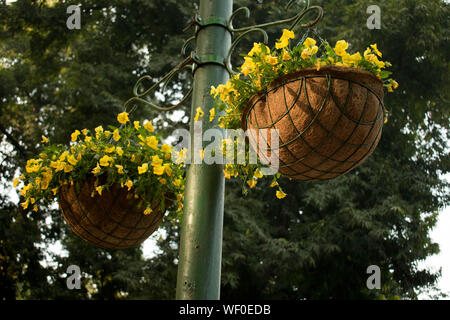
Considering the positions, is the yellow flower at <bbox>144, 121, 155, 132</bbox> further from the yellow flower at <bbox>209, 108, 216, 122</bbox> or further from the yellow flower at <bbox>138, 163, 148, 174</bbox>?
the yellow flower at <bbox>209, 108, 216, 122</bbox>

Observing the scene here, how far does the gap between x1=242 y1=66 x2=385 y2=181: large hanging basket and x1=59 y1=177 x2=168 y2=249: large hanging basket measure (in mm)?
661

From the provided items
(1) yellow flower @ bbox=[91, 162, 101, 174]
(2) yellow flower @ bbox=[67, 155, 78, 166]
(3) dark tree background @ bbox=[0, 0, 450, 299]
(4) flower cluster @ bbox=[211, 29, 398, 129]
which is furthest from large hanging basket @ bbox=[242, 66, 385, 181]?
(3) dark tree background @ bbox=[0, 0, 450, 299]

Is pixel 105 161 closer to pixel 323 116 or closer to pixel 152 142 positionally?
pixel 152 142

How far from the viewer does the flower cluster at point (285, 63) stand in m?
1.25

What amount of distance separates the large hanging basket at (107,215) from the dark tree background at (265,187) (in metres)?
3.96

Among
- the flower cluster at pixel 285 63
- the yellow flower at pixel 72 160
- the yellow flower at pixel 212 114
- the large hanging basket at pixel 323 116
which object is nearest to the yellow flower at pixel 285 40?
the flower cluster at pixel 285 63

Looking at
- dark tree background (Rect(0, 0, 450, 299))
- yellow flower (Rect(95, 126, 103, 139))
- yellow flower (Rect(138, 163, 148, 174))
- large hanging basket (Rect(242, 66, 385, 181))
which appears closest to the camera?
large hanging basket (Rect(242, 66, 385, 181))

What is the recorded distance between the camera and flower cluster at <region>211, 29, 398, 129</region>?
125cm

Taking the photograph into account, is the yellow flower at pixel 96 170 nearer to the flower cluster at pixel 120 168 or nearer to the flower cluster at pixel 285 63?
the flower cluster at pixel 120 168

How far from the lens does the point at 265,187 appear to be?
6891 mm

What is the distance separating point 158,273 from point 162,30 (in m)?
4.14

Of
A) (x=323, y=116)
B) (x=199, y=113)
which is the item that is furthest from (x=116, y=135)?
(x=323, y=116)

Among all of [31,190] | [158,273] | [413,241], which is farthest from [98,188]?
[413,241]
